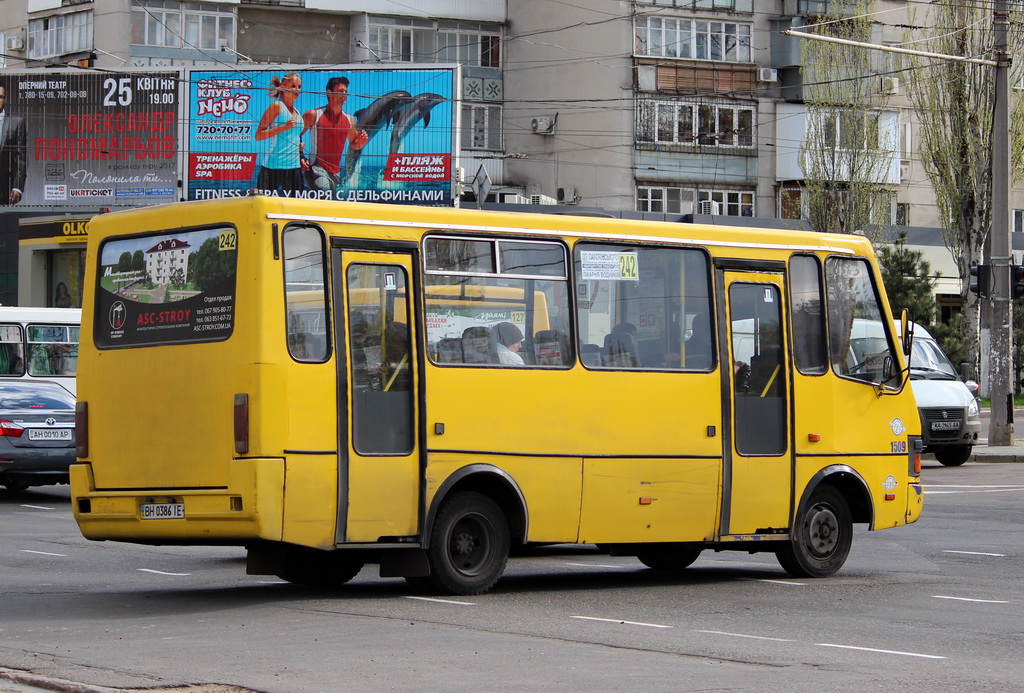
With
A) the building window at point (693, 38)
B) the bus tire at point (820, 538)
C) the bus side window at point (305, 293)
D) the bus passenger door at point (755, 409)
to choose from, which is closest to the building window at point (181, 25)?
the building window at point (693, 38)

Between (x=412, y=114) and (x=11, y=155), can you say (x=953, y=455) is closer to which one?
(x=412, y=114)

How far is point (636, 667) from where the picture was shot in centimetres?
895

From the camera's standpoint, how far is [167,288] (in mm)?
11812

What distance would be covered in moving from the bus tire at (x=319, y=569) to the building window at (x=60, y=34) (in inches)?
1910

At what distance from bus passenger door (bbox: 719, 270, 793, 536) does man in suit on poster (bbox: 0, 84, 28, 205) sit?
41.3 m

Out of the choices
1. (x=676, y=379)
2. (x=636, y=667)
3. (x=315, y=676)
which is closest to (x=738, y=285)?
(x=676, y=379)

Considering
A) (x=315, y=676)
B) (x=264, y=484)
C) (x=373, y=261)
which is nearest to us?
(x=315, y=676)

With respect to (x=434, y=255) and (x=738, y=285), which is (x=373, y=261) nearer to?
(x=434, y=255)

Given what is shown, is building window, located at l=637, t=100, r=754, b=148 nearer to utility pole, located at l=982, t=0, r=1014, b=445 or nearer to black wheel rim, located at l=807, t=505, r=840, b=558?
utility pole, located at l=982, t=0, r=1014, b=445

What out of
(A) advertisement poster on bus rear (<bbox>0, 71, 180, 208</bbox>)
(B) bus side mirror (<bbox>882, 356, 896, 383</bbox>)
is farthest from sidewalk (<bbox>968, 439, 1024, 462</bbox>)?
(A) advertisement poster on bus rear (<bbox>0, 71, 180, 208</bbox>)

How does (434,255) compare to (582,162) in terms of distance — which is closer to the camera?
(434,255)

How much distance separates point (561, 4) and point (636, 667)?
54.1 m

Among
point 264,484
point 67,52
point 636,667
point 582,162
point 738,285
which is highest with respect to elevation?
point 67,52

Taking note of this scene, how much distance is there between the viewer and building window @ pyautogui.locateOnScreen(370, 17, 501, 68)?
199 ft
